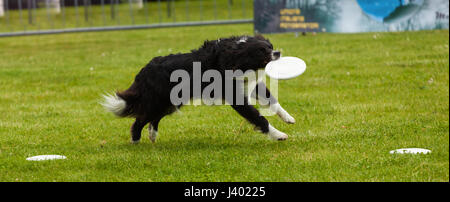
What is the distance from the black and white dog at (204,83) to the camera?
531 cm

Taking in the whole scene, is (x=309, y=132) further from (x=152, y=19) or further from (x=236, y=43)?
(x=152, y=19)

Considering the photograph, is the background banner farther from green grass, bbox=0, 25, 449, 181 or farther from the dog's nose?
the dog's nose

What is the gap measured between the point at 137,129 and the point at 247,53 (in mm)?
1386

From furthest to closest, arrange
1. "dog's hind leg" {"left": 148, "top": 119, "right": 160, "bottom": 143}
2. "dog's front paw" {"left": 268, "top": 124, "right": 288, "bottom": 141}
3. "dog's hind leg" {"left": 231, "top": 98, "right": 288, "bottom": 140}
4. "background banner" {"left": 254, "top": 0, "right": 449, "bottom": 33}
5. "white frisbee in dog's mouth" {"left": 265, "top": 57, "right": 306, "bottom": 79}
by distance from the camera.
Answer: "background banner" {"left": 254, "top": 0, "right": 449, "bottom": 33}, "dog's hind leg" {"left": 148, "top": 119, "right": 160, "bottom": 143}, "dog's front paw" {"left": 268, "top": 124, "right": 288, "bottom": 141}, "dog's hind leg" {"left": 231, "top": 98, "right": 288, "bottom": 140}, "white frisbee in dog's mouth" {"left": 265, "top": 57, "right": 306, "bottom": 79}

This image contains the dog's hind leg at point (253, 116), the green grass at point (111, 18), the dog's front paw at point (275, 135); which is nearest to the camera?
the dog's hind leg at point (253, 116)

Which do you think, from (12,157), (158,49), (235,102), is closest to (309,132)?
(235,102)

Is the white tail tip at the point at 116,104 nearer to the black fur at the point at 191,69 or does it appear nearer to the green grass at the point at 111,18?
the black fur at the point at 191,69

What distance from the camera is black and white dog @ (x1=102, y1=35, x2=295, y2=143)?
531 cm

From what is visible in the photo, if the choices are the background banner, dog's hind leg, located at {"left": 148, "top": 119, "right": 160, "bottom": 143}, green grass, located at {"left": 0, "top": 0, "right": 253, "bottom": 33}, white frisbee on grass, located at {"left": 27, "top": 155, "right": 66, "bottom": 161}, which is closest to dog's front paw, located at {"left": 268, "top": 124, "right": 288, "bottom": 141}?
dog's hind leg, located at {"left": 148, "top": 119, "right": 160, "bottom": 143}

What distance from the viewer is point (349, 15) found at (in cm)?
1130

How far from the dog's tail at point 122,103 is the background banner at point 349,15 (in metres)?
6.53

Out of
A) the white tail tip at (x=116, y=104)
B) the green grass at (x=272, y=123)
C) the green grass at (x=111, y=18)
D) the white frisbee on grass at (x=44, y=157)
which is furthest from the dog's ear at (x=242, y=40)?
the green grass at (x=111, y=18)

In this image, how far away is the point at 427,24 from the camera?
35.8 feet

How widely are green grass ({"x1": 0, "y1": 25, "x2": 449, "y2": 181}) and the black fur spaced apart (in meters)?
0.32
